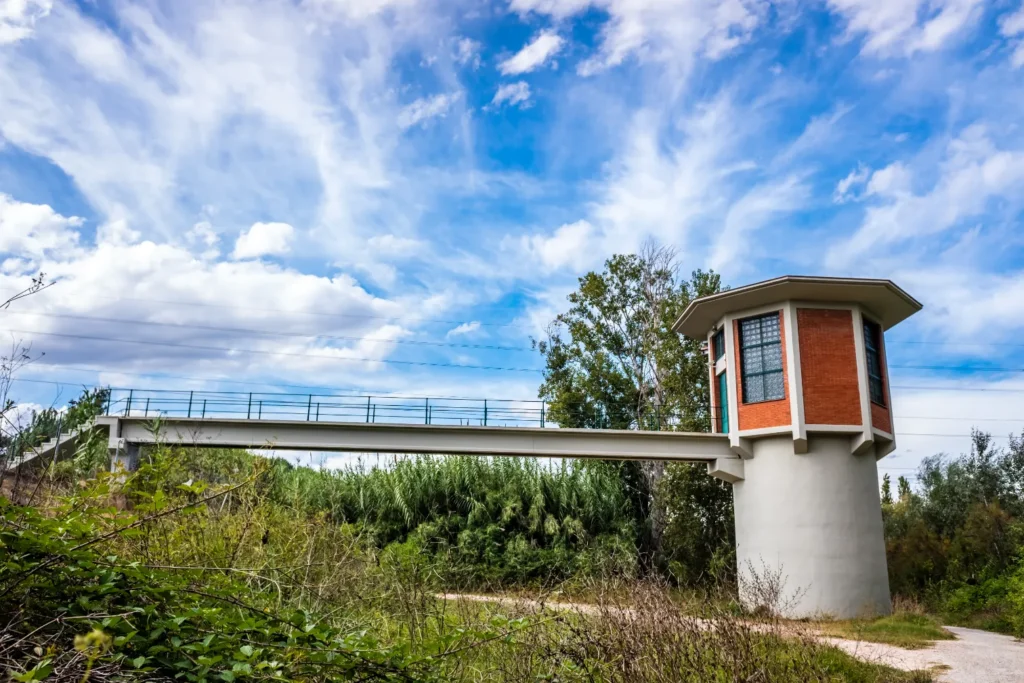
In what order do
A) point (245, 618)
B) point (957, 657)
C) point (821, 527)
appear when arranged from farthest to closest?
point (821, 527), point (957, 657), point (245, 618)

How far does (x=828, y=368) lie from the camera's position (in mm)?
18641

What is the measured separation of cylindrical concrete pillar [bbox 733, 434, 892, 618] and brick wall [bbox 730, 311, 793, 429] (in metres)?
0.47

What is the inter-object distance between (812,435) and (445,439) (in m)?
8.74

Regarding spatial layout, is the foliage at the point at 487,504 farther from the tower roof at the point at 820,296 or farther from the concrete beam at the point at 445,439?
the tower roof at the point at 820,296

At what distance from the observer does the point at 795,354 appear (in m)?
18.6

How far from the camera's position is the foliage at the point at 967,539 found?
2005 centimetres

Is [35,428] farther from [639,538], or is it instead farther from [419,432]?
[639,538]

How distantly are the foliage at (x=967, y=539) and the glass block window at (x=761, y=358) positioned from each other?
253 inches

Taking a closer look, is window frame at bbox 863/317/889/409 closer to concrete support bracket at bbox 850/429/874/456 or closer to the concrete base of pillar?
concrete support bracket at bbox 850/429/874/456

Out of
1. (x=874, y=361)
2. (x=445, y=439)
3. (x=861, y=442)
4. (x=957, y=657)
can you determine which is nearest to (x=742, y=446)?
(x=861, y=442)

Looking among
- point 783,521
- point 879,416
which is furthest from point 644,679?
point 879,416

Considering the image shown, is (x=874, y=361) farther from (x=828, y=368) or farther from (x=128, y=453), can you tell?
(x=128, y=453)

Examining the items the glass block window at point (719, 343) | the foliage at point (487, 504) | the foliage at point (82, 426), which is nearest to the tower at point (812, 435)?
the glass block window at point (719, 343)

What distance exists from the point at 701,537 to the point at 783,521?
710cm
